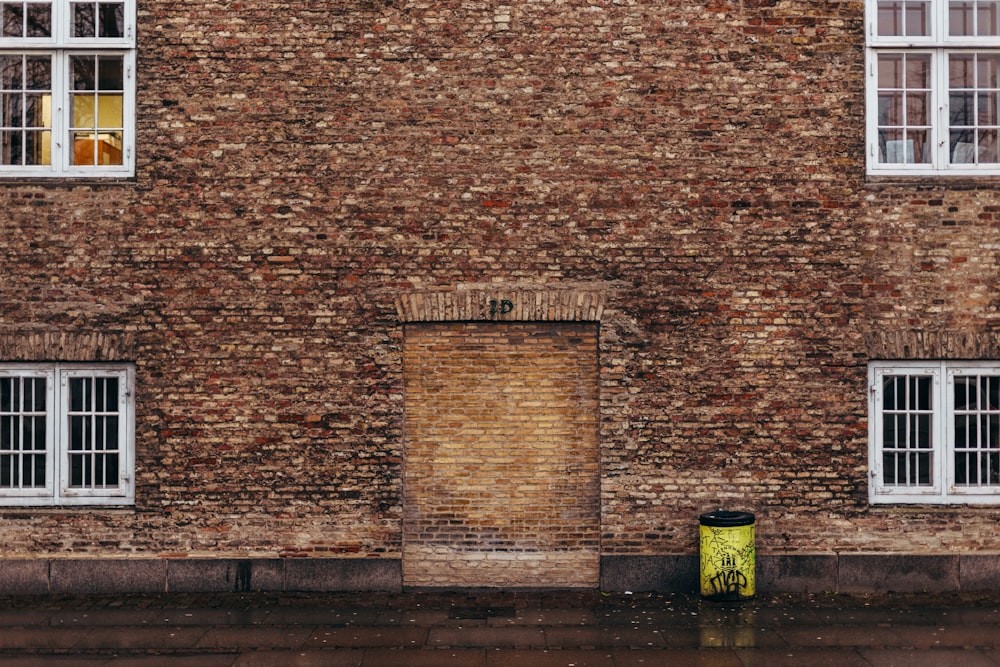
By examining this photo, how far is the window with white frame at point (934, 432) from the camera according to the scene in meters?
10.8

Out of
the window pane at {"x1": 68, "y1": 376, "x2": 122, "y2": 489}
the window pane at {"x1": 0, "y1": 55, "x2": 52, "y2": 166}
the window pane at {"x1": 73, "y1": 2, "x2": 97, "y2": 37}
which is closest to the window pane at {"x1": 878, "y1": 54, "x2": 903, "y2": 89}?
the window pane at {"x1": 73, "y1": 2, "x2": 97, "y2": 37}

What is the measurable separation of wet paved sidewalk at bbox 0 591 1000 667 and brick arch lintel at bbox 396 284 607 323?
10.1ft

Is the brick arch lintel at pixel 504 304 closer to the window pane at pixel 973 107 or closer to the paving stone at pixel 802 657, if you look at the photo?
the paving stone at pixel 802 657

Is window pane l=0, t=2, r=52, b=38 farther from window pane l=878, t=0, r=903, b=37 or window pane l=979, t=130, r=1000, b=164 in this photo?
window pane l=979, t=130, r=1000, b=164

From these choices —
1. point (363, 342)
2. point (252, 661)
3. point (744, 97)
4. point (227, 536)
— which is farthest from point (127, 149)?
point (744, 97)

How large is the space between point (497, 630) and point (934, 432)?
547 centimetres

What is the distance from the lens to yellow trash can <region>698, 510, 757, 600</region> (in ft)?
33.4

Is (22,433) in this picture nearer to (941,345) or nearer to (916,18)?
(941,345)

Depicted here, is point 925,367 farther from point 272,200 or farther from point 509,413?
point 272,200

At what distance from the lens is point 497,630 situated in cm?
915

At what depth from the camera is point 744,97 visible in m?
10.7

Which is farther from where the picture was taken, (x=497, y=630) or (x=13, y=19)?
(x=13, y=19)

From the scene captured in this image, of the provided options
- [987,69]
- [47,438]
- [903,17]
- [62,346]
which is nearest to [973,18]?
[987,69]

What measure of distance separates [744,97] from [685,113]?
2.25ft
